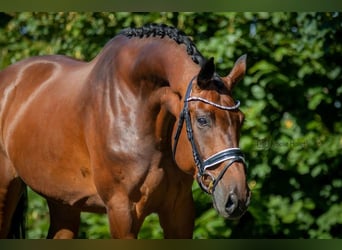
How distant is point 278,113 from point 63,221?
176 centimetres

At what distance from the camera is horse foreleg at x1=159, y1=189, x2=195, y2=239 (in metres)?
2.46

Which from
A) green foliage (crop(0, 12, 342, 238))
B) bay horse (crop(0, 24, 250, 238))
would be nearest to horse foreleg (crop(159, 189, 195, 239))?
bay horse (crop(0, 24, 250, 238))

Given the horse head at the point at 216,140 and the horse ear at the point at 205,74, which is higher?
the horse ear at the point at 205,74

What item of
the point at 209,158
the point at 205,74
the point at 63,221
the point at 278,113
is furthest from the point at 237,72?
the point at 278,113

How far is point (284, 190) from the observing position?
4309 mm

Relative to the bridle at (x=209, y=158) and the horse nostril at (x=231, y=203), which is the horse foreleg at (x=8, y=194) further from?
the horse nostril at (x=231, y=203)

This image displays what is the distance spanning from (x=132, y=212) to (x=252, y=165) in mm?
1939

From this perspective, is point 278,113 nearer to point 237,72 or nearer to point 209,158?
point 237,72

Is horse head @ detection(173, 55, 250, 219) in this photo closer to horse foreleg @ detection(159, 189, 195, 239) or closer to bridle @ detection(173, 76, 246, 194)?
bridle @ detection(173, 76, 246, 194)

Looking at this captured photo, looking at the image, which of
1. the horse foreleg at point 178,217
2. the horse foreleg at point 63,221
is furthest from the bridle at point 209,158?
the horse foreleg at point 63,221

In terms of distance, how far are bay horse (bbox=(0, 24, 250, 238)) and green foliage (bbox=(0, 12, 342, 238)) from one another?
1509 mm

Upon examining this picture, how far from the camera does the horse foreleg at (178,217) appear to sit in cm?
246

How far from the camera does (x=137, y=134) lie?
235 cm

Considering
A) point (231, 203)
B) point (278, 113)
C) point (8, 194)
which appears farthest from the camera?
point (278, 113)
